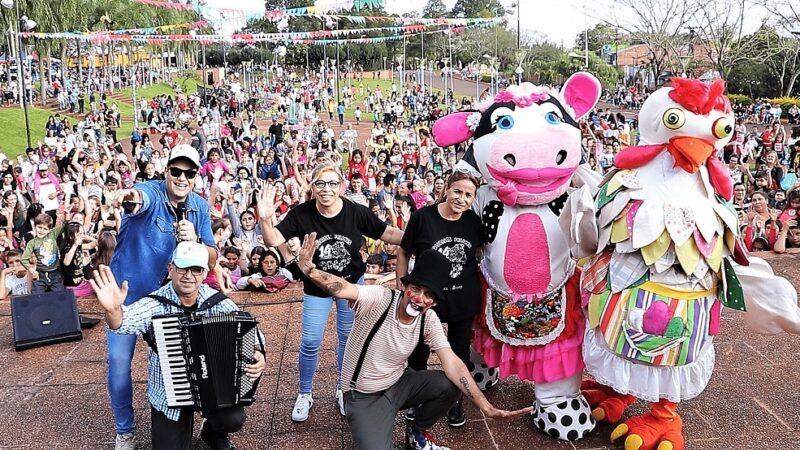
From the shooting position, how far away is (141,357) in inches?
208

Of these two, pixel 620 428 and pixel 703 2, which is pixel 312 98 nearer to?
pixel 703 2

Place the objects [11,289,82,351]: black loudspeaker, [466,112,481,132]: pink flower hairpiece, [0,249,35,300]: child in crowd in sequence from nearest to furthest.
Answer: [466,112,481,132]: pink flower hairpiece
[11,289,82,351]: black loudspeaker
[0,249,35,300]: child in crowd

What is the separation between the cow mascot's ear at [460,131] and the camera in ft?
14.0

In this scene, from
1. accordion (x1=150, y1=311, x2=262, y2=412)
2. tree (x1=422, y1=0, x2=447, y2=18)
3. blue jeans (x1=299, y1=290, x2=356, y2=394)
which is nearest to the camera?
accordion (x1=150, y1=311, x2=262, y2=412)

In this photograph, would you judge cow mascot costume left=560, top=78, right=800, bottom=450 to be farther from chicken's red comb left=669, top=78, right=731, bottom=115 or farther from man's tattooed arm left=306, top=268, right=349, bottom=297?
man's tattooed arm left=306, top=268, right=349, bottom=297

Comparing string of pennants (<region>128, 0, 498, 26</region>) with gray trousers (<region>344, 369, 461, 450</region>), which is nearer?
gray trousers (<region>344, 369, 461, 450</region>)

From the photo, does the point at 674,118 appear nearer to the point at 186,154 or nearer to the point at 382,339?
the point at 382,339

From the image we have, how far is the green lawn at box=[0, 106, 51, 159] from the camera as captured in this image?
76.3 ft

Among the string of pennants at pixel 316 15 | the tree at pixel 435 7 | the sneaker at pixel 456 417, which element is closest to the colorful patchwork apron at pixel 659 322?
the sneaker at pixel 456 417

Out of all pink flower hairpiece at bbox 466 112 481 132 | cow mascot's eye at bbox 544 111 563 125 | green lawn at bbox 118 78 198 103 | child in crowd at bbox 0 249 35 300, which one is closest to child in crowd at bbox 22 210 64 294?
child in crowd at bbox 0 249 35 300

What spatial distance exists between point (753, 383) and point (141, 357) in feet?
14.4

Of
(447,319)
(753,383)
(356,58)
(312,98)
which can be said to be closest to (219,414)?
(447,319)

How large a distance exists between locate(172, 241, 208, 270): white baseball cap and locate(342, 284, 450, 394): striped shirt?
794 mm

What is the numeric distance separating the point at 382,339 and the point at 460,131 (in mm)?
1455
